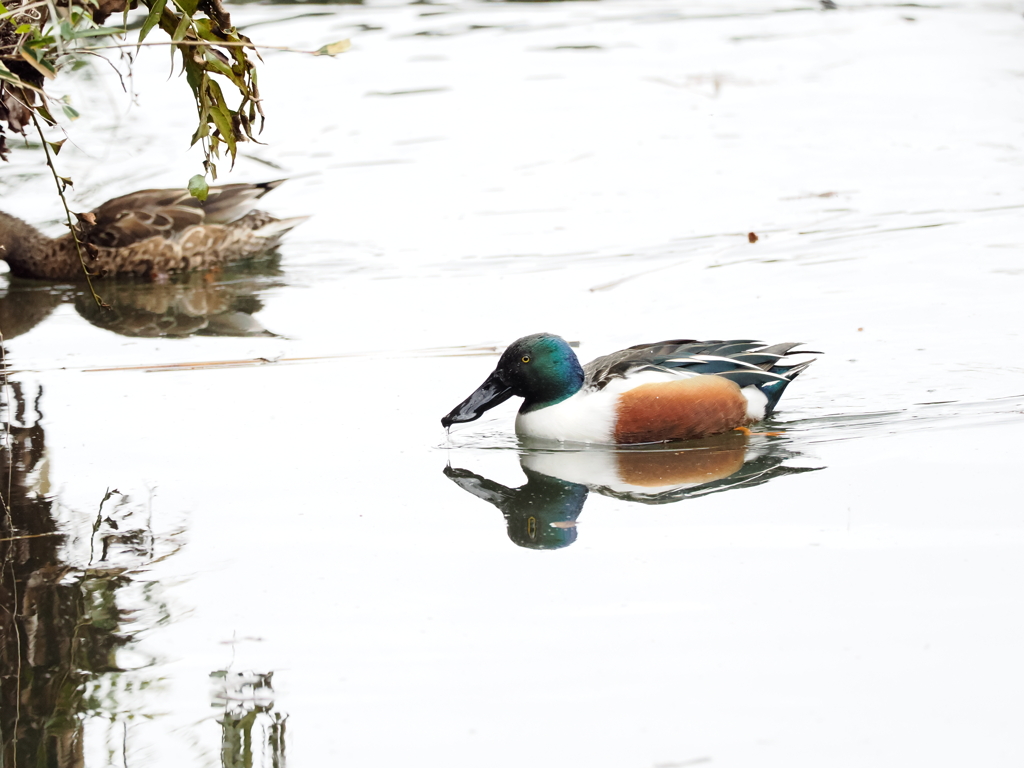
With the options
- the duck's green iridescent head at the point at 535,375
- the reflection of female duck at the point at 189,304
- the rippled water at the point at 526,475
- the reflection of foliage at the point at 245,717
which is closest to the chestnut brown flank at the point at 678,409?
the rippled water at the point at 526,475

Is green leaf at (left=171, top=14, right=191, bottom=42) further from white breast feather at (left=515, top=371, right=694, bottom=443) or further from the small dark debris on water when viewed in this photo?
the small dark debris on water

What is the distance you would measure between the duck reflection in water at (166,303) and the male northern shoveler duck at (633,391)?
212 centimetres

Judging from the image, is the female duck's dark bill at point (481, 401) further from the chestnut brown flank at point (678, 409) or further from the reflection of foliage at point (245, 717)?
the reflection of foliage at point (245, 717)

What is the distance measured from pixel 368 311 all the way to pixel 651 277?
69.5 inches

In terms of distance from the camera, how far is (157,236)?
8.72 metres

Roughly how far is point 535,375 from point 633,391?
0.44 meters

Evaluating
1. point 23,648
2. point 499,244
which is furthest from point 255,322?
point 23,648

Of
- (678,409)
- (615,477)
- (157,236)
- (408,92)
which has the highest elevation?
(408,92)

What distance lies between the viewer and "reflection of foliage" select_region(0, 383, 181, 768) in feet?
11.0

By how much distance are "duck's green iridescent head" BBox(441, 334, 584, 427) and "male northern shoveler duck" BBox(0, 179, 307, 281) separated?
3869 mm

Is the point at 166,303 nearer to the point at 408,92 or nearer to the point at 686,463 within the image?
the point at 686,463

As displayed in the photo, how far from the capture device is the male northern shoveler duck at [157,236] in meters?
8.62

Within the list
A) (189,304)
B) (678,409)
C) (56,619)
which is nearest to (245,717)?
(56,619)

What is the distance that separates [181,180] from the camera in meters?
10.7
